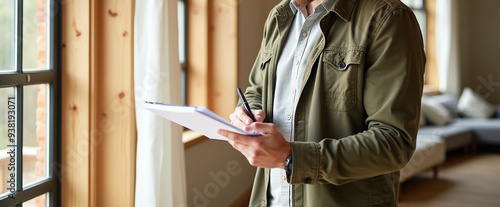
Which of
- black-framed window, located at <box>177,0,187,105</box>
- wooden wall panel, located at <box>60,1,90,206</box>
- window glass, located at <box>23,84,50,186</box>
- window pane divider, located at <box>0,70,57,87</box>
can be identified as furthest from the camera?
black-framed window, located at <box>177,0,187,105</box>

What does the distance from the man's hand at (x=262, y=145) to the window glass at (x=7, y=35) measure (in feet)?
3.88

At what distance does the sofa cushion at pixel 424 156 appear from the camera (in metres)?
5.94

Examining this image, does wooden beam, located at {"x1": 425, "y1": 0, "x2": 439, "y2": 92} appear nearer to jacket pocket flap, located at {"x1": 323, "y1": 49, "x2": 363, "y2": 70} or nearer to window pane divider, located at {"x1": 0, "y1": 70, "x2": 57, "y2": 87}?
window pane divider, located at {"x1": 0, "y1": 70, "x2": 57, "y2": 87}

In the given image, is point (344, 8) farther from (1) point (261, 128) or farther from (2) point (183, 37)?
(2) point (183, 37)

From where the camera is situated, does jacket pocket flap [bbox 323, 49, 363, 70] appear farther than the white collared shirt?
No

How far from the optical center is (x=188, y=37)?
4.43 m

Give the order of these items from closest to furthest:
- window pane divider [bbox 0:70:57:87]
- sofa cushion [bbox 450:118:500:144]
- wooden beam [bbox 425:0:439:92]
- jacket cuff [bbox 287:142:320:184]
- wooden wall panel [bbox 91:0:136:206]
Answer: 1. jacket cuff [bbox 287:142:320:184]
2. window pane divider [bbox 0:70:57:87]
3. wooden wall panel [bbox 91:0:136:206]
4. sofa cushion [bbox 450:118:500:144]
5. wooden beam [bbox 425:0:439:92]

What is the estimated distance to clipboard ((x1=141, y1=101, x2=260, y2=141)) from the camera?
1.35 m

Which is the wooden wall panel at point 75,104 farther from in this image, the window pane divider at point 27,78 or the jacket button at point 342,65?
the jacket button at point 342,65

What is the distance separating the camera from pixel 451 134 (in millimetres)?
7598

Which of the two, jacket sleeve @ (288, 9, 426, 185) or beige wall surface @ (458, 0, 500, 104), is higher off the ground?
beige wall surface @ (458, 0, 500, 104)

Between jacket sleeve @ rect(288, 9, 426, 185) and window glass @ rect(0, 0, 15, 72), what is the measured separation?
128cm

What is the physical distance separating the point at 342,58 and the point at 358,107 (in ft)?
0.42


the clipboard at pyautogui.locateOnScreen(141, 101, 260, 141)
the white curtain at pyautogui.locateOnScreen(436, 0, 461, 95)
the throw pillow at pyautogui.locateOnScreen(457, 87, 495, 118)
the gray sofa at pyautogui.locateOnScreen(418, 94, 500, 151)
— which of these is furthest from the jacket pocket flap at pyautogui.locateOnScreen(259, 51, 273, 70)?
the white curtain at pyautogui.locateOnScreen(436, 0, 461, 95)
